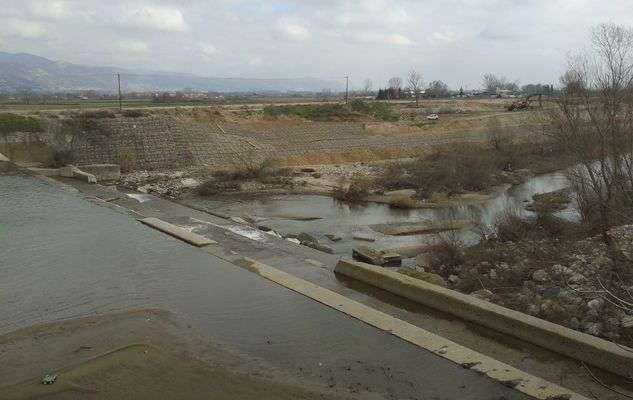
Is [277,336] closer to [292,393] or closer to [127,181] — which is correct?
[292,393]

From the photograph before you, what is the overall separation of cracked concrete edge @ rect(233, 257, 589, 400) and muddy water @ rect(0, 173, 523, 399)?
17 cm

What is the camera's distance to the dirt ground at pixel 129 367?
298 inches

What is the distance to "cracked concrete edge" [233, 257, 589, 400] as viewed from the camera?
25.9 ft

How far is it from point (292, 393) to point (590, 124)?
12.9m

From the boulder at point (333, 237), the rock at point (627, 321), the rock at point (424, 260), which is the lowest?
the boulder at point (333, 237)

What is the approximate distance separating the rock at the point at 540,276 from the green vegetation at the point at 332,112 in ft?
127

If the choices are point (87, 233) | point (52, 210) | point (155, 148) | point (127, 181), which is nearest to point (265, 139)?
point (155, 148)

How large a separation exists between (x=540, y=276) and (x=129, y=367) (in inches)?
340

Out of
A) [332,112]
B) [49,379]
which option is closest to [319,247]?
[49,379]

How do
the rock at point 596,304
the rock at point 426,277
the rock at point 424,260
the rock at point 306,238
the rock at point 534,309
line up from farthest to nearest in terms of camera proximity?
the rock at point 306,238 < the rock at point 424,260 < the rock at point 426,277 < the rock at point 534,309 < the rock at point 596,304

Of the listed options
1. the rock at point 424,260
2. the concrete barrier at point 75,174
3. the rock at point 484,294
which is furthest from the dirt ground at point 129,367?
the concrete barrier at point 75,174

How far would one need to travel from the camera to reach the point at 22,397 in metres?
7.30

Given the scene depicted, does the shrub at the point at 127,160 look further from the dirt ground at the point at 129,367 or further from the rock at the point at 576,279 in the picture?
the rock at the point at 576,279

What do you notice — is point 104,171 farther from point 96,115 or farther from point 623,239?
point 623,239
